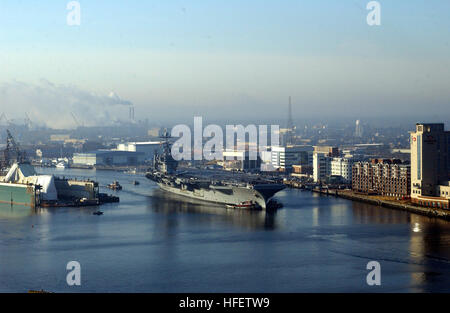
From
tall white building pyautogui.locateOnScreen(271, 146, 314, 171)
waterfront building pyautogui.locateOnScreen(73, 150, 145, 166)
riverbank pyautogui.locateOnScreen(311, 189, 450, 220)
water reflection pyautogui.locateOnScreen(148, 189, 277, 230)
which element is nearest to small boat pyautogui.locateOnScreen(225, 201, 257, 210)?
A: water reflection pyautogui.locateOnScreen(148, 189, 277, 230)

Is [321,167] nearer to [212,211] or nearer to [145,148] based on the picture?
[212,211]

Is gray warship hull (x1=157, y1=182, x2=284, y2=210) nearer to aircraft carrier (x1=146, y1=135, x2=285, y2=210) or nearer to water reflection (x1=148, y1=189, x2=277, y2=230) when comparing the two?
aircraft carrier (x1=146, y1=135, x2=285, y2=210)

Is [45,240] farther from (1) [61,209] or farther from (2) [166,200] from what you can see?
(2) [166,200]

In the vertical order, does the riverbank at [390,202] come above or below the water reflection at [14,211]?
above

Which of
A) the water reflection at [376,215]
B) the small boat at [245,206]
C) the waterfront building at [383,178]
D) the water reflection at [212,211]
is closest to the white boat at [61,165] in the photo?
the water reflection at [212,211]

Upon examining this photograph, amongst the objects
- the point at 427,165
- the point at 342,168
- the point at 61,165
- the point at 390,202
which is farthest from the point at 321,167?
the point at 61,165

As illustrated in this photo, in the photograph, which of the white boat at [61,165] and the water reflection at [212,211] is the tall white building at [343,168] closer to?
the water reflection at [212,211]
